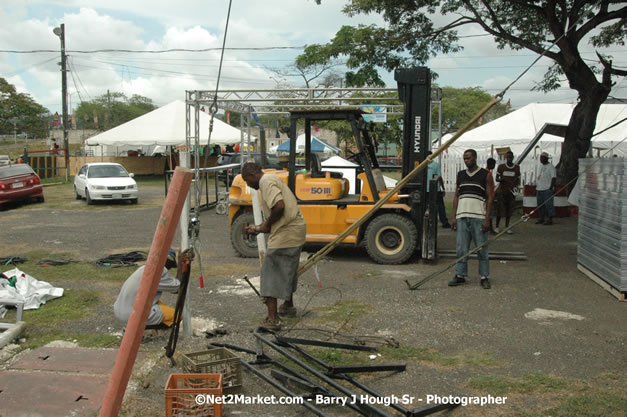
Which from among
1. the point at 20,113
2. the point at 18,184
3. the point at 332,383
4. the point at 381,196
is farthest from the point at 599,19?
the point at 20,113

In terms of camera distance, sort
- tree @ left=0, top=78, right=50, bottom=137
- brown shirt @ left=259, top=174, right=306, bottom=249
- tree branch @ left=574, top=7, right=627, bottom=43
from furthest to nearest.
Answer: tree @ left=0, top=78, right=50, bottom=137
tree branch @ left=574, top=7, right=627, bottom=43
brown shirt @ left=259, top=174, right=306, bottom=249

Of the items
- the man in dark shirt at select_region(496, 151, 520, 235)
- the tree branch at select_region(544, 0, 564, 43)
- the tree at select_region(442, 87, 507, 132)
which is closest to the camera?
the man in dark shirt at select_region(496, 151, 520, 235)

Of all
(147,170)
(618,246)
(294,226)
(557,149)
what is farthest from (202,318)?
(147,170)

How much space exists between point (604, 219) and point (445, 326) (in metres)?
3.12

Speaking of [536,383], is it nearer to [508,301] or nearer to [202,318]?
[508,301]

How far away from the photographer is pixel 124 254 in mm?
10203

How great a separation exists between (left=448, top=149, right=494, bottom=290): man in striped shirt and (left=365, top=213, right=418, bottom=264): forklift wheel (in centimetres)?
140

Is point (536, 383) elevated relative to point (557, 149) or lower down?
lower down

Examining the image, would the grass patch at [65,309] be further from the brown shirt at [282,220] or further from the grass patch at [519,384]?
the grass patch at [519,384]

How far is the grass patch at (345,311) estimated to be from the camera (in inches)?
258

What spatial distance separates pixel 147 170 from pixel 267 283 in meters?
31.2

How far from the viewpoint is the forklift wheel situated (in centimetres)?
930

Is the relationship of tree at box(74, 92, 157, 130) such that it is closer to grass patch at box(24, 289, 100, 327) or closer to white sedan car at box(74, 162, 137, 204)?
white sedan car at box(74, 162, 137, 204)

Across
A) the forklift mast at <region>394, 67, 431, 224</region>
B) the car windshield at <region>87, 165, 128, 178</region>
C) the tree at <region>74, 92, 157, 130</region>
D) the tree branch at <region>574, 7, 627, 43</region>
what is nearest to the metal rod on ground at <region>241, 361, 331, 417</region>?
the forklift mast at <region>394, 67, 431, 224</region>
